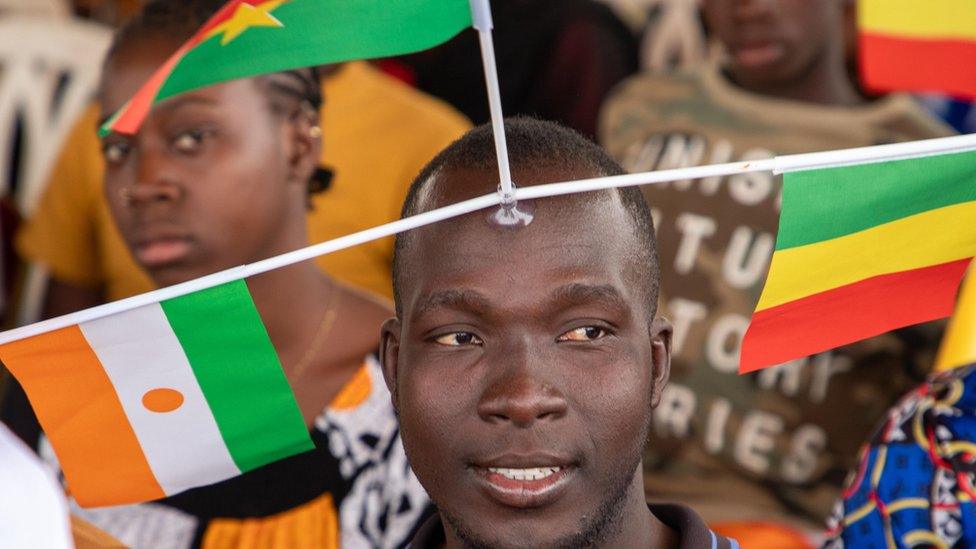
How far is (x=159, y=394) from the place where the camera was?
1.59m

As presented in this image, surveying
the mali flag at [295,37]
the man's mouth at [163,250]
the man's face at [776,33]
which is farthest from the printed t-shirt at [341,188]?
the mali flag at [295,37]

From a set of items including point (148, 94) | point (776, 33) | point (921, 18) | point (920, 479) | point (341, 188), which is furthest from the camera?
point (776, 33)

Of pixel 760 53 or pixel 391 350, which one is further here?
pixel 760 53

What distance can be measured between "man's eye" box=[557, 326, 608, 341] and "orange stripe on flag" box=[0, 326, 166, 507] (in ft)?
1.70

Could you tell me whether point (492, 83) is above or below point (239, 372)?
above

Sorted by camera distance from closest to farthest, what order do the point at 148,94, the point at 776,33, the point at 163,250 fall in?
the point at 148,94, the point at 163,250, the point at 776,33

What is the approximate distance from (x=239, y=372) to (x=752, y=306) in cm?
123

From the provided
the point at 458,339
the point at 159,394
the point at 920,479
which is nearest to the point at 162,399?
the point at 159,394

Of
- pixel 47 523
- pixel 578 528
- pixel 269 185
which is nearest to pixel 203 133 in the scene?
pixel 269 185

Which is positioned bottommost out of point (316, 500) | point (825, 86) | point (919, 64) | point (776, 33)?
point (316, 500)

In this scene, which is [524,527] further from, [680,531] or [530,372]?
[680,531]

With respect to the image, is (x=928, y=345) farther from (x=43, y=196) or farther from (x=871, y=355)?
(x=43, y=196)

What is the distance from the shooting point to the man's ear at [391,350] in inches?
61.1

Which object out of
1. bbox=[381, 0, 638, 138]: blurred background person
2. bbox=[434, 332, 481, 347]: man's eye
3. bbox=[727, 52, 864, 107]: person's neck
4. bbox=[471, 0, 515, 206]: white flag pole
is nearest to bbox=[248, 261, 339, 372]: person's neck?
bbox=[434, 332, 481, 347]: man's eye
